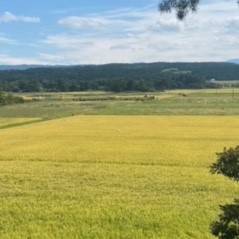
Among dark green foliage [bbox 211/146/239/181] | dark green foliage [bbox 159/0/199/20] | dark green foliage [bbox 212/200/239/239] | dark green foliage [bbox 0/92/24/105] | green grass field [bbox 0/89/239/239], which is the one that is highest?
dark green foliage [bbox 159/0/199/20]

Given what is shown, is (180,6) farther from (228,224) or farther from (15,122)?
(15,122)

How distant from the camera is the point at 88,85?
17425 cm

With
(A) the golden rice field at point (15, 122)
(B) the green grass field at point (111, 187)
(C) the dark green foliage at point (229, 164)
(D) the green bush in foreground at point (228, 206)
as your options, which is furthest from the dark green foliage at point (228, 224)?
(A) the golden rice field at point (15, 122)

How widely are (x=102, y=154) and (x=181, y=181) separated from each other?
11155 millimetres

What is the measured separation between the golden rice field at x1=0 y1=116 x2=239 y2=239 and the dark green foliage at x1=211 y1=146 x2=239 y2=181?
797 centimetres

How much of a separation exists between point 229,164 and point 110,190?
13.0 meters

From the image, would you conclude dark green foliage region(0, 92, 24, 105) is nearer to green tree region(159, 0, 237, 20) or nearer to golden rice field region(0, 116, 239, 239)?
golden rice field region(0, 116, 239, 239)

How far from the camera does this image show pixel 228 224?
945 centimetres

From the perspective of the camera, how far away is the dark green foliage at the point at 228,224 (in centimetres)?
917

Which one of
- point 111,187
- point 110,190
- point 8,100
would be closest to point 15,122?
point 111,187

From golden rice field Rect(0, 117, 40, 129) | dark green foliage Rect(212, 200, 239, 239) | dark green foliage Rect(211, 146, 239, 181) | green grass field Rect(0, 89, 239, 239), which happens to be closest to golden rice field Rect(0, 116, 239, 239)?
green grass field Rect(0, 89, 239, 239)

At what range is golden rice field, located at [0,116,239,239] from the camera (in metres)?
17.5

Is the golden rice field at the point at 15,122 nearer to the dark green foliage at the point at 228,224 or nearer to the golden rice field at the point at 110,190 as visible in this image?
the golden rice field at the point at 110,190

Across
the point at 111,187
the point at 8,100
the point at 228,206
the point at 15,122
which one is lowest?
the point at 8,100
